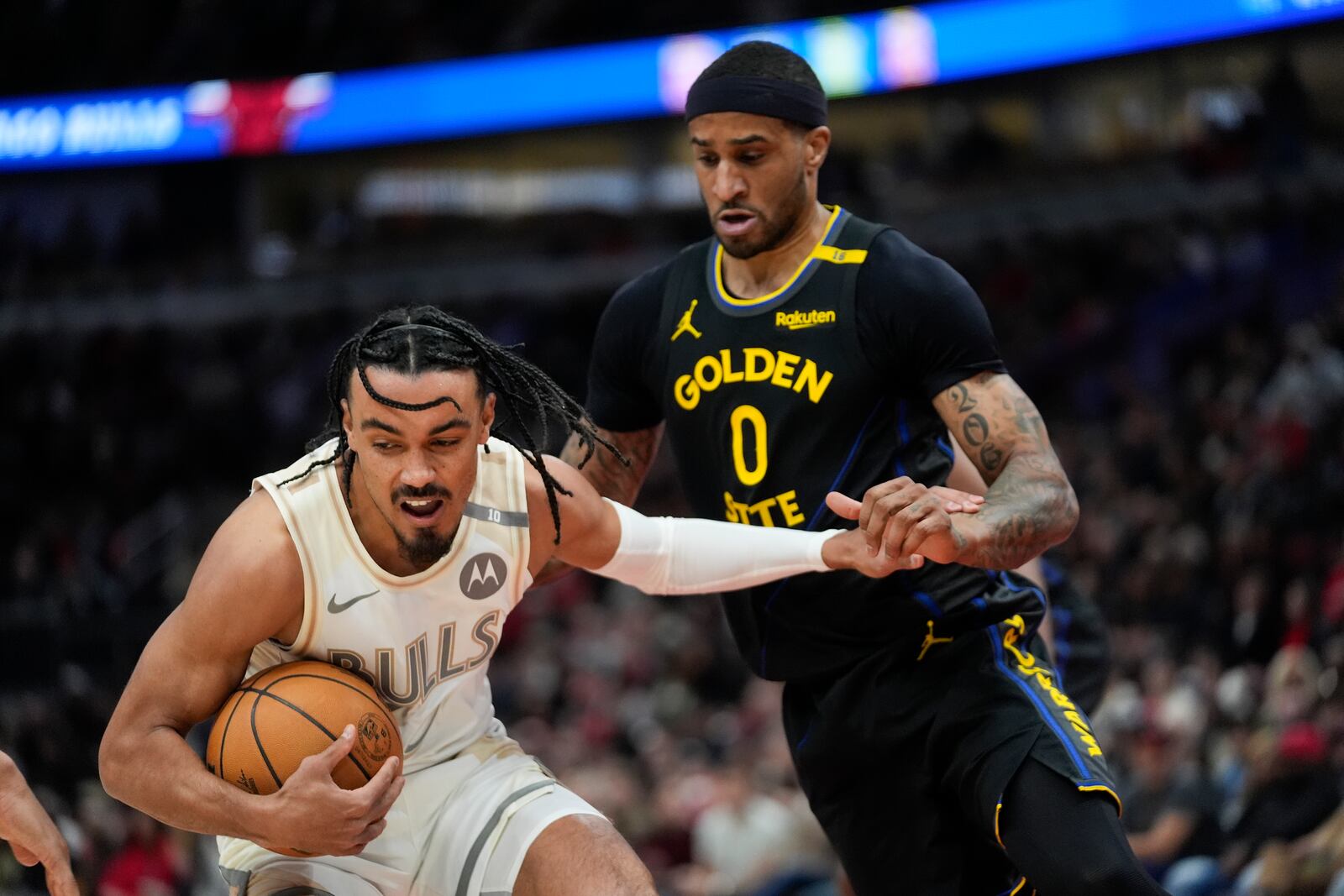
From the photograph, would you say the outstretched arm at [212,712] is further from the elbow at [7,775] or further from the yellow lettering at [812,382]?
the yellow lettering at [812,382]

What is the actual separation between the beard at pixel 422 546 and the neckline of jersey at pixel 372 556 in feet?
0.11

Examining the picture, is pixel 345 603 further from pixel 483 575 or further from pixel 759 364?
pixel 759 364

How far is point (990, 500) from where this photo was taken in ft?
13.4

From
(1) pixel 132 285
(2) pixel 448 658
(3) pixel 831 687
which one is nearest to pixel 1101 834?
(3) pixel 831 687

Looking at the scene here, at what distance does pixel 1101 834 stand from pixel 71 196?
21.7 metres

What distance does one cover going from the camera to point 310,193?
2316 centimetres

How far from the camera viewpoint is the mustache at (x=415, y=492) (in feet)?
12.1

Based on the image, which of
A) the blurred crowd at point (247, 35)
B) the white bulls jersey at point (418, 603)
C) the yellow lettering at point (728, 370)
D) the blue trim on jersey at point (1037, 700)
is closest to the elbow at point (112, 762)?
the white bulls jersey at point (418, 603)

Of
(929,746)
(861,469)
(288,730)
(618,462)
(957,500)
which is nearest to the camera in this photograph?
(288,730)

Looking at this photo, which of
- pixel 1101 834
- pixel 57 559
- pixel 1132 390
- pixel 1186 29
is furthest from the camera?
pixel 57 559

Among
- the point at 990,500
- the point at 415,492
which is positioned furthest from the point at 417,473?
the point at 990,500

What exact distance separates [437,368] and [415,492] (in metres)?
0.30

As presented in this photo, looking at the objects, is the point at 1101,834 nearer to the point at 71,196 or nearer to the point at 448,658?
the point at 448,658

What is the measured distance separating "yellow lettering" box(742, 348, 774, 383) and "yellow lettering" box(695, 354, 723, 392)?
90 mm
